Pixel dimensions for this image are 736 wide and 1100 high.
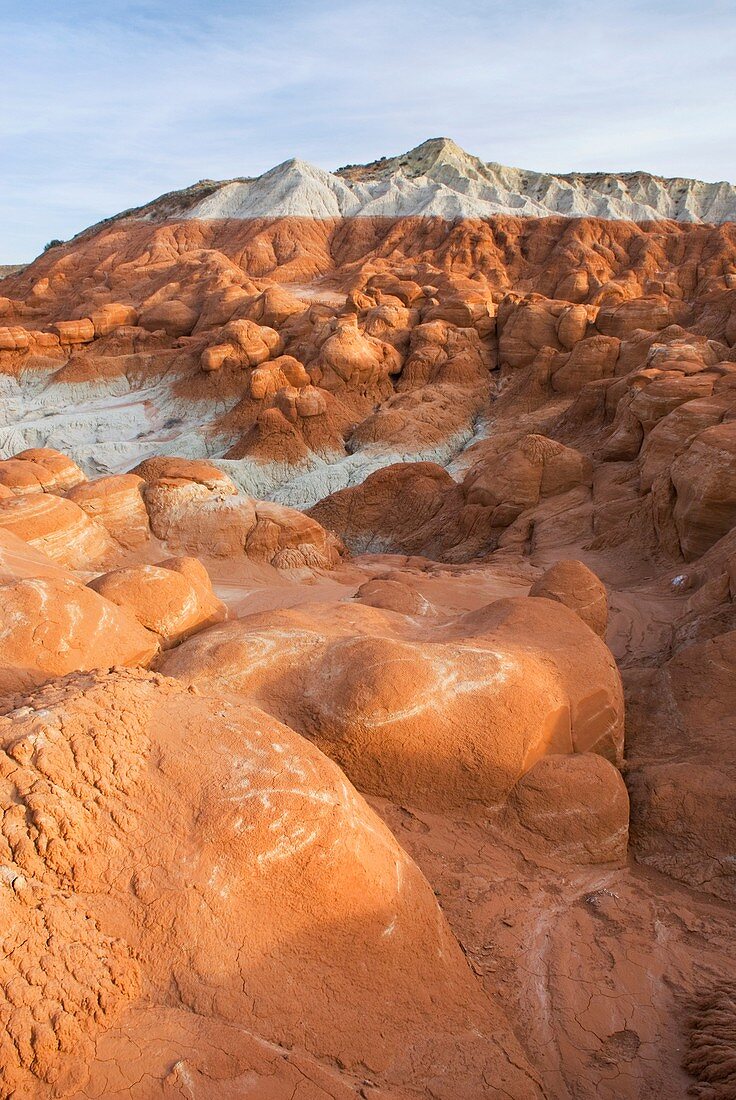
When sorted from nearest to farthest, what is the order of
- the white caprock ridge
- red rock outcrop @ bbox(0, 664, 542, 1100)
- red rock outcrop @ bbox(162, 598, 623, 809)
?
red rock outcrop @ bbox(0, 664, 542, 1100)
red rock outcrop @ bbox(162, 598, 623, 809)
the white caprock ridge

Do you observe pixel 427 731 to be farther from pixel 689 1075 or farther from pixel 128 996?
pixel 128 996

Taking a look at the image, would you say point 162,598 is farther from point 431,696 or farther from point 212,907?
point 212,907

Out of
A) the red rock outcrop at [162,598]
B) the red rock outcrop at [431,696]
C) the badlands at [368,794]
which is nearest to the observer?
the badlands at [368,794]

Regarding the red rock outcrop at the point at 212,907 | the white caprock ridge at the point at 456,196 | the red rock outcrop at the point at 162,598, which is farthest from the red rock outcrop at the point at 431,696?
the white caprock ridge at the point at 456,196

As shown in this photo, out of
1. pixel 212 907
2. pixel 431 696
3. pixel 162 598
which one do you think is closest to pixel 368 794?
pixel 431 696

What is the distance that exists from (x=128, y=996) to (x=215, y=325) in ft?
81.4

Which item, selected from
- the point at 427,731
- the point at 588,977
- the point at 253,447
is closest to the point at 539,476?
the point at 253,447

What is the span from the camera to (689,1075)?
8.64 feet

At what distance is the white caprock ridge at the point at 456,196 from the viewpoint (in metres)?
35.5

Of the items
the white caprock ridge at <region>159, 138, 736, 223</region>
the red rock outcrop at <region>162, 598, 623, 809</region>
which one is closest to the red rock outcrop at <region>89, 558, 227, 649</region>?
the red rock outcrop at <region>162, 598, 623, 809</region>

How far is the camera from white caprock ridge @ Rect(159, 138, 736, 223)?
35.5 metres

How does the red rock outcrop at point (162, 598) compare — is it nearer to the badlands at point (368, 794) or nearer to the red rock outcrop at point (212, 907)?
the badlands at point (368, 794)

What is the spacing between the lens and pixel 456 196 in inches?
1401

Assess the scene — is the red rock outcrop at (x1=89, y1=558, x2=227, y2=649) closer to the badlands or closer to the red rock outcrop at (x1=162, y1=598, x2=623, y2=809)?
the badlands
